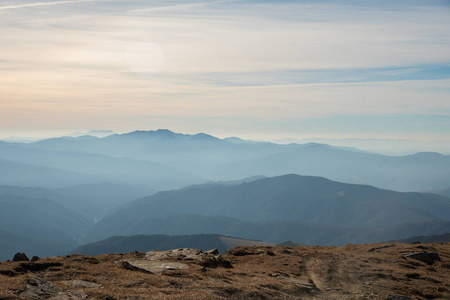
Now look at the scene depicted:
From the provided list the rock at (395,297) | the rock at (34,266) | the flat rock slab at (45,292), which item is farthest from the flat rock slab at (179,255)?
the rock at (395,297)

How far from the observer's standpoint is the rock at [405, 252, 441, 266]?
125 ft

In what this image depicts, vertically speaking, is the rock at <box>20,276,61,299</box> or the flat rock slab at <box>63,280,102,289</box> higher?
the rock at <box>20,276,61,299</box>

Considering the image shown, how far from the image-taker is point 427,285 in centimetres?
2873

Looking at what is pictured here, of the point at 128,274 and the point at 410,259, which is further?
the point at 410,259

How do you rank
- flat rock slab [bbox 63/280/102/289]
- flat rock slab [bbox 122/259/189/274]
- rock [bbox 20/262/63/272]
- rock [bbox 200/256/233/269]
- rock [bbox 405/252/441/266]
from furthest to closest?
1. rock [bbox 405/252/441/266]
2. rock [bbox 200/256/233/269]
3. flat rock slab [bbox 122/259/189/274]
4. rock [bbox 20/262/63/272]
5. flat rock slab [bbox 63/280/102/289]

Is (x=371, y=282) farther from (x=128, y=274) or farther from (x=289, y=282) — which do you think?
(x=128, y=274)

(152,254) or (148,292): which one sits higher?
(148,292)

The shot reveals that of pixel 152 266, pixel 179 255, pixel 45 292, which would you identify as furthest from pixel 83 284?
pixel 179 255

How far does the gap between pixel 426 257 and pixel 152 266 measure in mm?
29562

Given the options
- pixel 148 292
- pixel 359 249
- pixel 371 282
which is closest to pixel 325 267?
pixel 371 282

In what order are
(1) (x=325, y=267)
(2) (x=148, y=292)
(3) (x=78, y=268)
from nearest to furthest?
(2) (x=148, y=292) → (3) (x=78, y=268) → (1) (x=325, y=267)

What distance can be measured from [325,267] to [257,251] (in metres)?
10.4

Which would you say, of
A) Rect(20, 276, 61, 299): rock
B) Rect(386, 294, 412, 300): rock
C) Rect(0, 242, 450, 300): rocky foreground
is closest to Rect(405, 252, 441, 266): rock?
Rect(0, 242, 450, 300): rocky foreground

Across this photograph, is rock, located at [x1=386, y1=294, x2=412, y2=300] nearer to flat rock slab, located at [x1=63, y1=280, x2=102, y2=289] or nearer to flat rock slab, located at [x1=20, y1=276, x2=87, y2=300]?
flat rock slab, located at [x1=63, y1=280, x2=102, y2=289]
